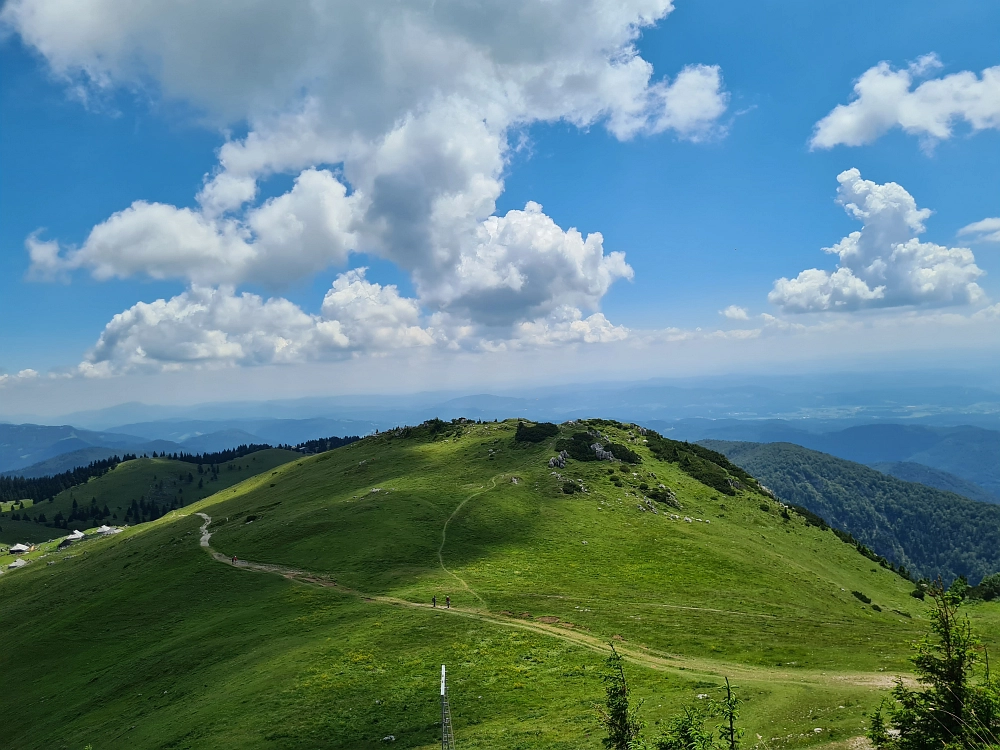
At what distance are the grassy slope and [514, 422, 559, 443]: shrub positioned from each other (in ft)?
65.6

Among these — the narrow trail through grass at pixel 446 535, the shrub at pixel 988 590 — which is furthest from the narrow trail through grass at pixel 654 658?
the shrub at pixel 988 590

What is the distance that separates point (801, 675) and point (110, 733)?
51.8 m

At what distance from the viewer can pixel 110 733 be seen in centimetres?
3850

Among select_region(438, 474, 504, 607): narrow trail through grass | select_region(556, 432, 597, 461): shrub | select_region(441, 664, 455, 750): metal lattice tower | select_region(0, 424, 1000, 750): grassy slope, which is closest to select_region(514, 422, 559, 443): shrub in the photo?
select_region(556, 432, 597, 461): shrub

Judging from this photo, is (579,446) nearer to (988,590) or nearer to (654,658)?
(988,590)

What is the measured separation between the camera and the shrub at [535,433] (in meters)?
114

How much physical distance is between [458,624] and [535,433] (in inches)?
2861

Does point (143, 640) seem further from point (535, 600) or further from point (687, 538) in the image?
point (687, 538)

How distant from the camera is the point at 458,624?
4503 cm

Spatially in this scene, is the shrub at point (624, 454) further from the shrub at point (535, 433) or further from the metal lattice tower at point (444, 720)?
the metal lattice tower at point (444, 720)

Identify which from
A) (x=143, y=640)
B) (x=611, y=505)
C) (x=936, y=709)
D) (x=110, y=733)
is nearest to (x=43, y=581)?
(x=143, y=640)

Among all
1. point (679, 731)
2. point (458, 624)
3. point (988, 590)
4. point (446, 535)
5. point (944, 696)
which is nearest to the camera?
point (944, 696)

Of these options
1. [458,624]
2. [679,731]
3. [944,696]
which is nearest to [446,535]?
[458,624]

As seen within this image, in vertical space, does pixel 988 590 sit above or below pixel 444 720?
below
